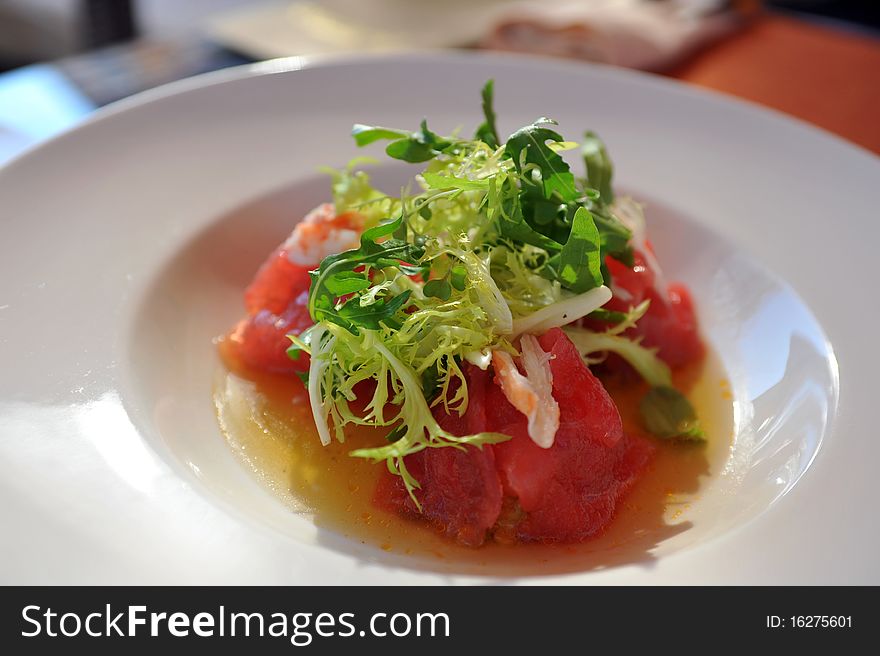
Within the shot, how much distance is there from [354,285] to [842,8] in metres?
5.15

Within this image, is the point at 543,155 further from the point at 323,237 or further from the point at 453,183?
the point at 323,237

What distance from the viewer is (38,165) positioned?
224 cm

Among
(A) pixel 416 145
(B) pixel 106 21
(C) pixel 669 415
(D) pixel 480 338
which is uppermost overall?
(B) pixel 106 21

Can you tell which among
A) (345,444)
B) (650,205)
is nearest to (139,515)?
(345,444)

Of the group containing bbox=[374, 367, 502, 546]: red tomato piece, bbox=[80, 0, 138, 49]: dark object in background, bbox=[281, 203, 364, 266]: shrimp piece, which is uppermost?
bbox=[80, 0, 138, 49]: dark object in background

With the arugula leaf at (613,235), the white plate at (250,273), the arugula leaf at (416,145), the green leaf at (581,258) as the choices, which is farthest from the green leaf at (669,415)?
the arugula leaf at (416,145)

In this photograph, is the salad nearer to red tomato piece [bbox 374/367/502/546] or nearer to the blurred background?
red tomato piece [bbox 374/367/502/546]

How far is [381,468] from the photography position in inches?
78.2

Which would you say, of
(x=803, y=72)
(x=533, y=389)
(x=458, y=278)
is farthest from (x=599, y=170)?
(x=803, y=72)

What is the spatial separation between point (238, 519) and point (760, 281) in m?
1.53

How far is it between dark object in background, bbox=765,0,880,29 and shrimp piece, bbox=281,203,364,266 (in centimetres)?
434

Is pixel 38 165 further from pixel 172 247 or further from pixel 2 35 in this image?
pixel 2 35

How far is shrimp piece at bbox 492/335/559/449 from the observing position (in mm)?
1622

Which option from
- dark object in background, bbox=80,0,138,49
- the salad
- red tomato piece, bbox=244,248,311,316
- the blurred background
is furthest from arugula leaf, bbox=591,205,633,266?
dark object in background, bbox=80,0,138,49
